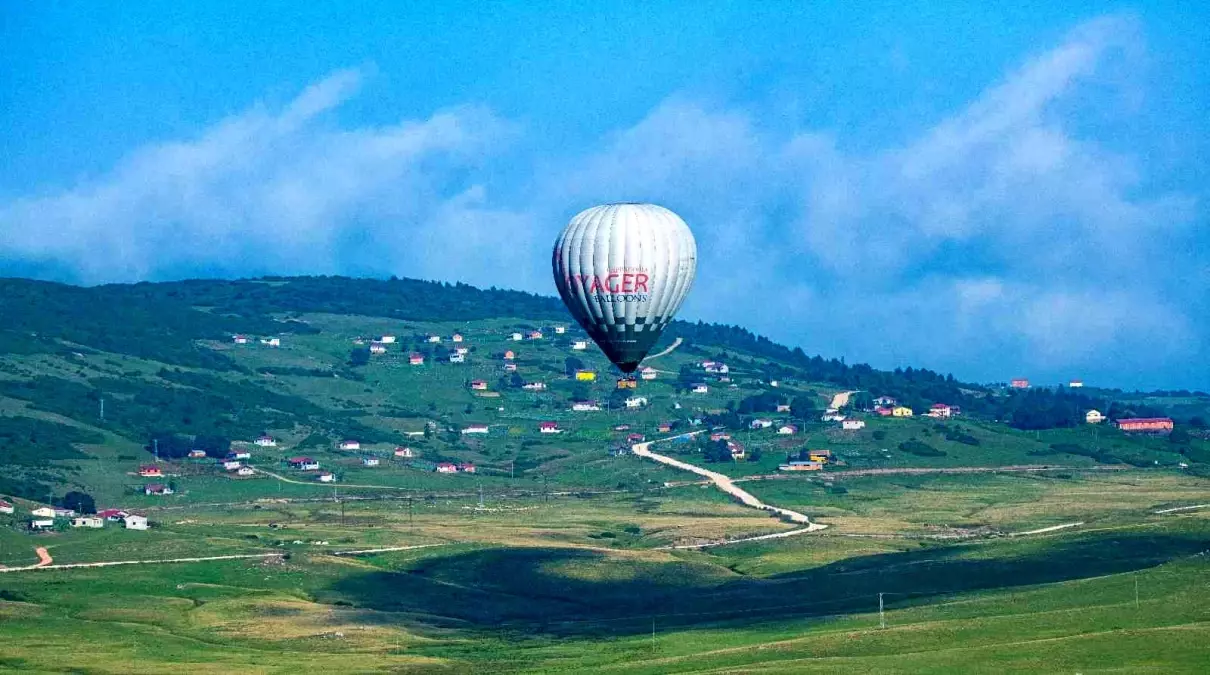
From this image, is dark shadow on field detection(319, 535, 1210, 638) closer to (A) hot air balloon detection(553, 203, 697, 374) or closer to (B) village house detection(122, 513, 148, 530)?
(A) hot air balloon detection(553, 203, 697, 374)

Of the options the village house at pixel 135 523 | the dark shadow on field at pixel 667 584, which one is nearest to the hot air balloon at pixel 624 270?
the dark shadow on field at pixel 667 584

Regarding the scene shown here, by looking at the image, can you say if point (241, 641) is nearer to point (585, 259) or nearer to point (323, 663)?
point (323, 663)

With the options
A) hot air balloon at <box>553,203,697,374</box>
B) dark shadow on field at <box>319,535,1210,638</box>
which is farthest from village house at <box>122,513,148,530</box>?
hot air balloon at <box>553,203,697,374</box>

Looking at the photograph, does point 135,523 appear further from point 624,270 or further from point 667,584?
point 624,270

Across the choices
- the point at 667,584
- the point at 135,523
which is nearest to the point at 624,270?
the point at 667,584

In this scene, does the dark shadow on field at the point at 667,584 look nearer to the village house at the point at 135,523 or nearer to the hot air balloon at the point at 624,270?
the hot air balloon at the point at 624,270
